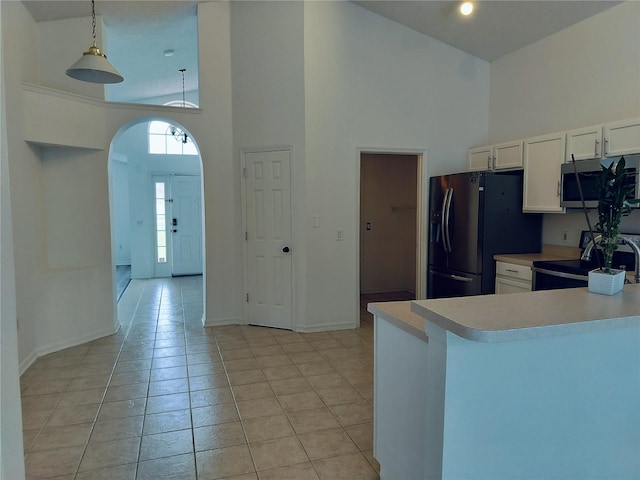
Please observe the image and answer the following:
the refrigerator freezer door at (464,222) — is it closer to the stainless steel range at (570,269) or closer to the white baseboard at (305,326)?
the stainless steel range at (570,269)

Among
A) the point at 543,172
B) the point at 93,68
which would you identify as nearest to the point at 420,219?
the point at 543,172

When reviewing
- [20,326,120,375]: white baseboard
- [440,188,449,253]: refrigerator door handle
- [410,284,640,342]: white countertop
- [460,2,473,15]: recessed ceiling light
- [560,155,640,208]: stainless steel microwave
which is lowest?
[20,326,120,375]: white baseboard

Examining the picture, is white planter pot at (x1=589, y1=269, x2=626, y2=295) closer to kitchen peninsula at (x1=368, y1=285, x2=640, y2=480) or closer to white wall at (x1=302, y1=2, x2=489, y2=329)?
kitchen peninsula at (x1=368, y1=285, x2=640, y2=480)

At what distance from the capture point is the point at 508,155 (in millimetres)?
4344

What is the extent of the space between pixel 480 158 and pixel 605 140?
1.53 meters

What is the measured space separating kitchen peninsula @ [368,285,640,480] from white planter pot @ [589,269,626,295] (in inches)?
2.0

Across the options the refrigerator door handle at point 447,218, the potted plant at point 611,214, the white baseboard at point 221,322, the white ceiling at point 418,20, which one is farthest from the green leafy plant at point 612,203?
the white baseboard at point 221,322

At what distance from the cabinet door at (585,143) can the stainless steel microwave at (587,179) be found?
7 cm

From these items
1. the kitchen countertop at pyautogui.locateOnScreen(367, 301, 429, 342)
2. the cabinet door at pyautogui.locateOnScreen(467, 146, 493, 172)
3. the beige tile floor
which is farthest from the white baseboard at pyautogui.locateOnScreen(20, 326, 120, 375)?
the cabinet door at pyautogui.locateOnScreen(467, 146, 493, 172)

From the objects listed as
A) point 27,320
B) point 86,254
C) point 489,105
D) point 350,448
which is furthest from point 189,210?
point 350,448

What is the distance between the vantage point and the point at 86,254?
4.46 metres

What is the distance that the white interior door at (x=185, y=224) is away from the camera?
8297 mm

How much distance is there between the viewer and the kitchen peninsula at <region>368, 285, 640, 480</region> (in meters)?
1.33

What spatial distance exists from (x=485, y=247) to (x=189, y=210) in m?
6.11
